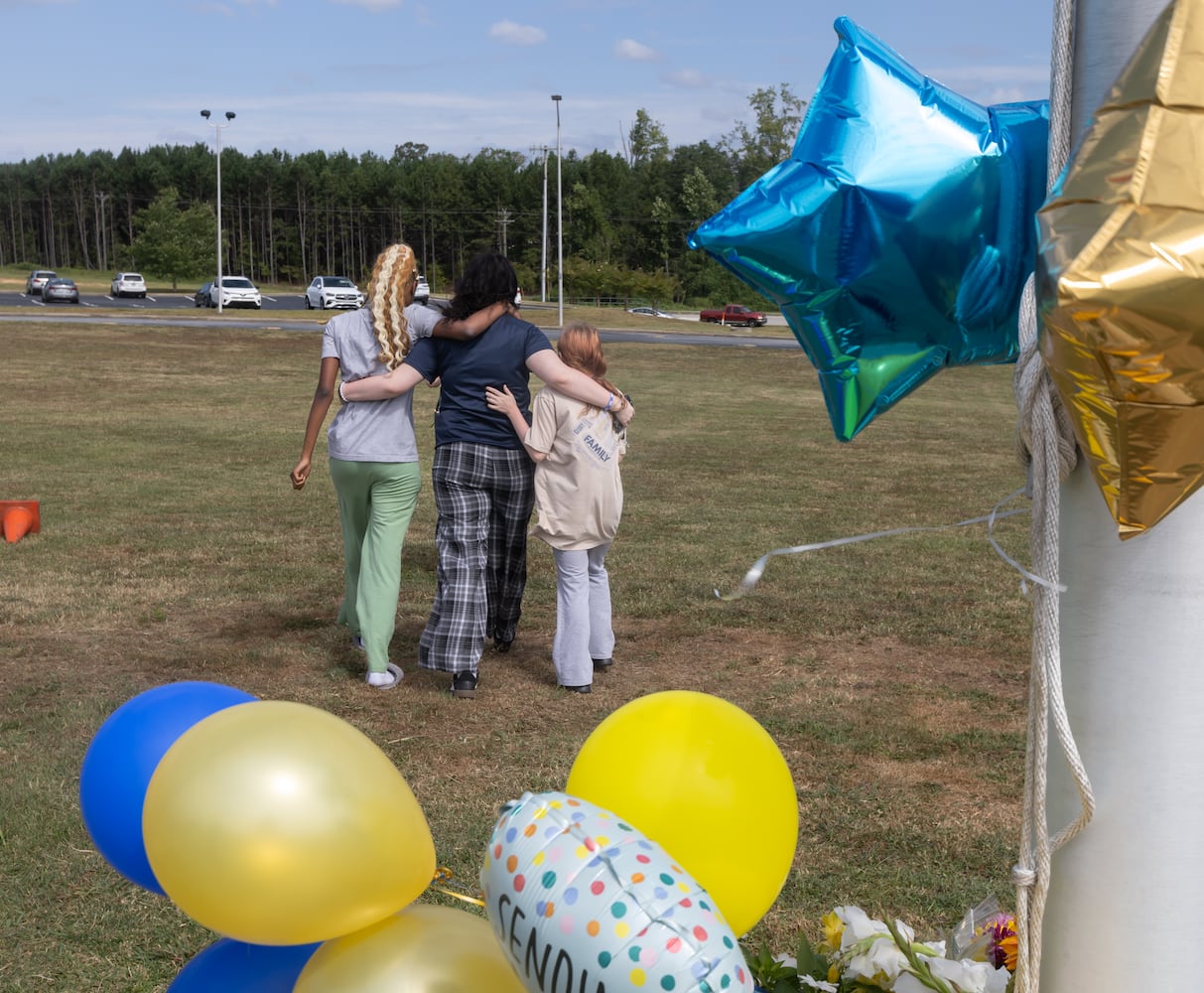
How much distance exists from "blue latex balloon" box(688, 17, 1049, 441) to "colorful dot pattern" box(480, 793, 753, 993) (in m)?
0.67

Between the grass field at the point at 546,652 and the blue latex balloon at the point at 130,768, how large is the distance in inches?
35.5

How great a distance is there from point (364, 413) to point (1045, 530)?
406 centimetres

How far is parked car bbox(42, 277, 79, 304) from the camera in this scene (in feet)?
160

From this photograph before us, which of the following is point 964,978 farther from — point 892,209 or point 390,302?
point 390,302

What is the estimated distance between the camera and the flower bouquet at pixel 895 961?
A: 2035 millimetres

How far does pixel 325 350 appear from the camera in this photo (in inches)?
203

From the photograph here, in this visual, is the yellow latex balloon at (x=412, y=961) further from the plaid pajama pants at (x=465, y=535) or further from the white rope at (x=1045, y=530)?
the plaid pajama pants at (x=465, y=535)

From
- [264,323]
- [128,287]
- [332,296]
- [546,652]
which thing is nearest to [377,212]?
[128,287]

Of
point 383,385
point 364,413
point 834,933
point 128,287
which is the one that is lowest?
point 128,287

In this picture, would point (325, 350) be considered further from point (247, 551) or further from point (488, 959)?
point (488, 959)

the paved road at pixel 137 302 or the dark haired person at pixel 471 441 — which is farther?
the paved road at pixel 137 302

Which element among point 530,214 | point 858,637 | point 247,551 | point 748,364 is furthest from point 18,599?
point 530,214

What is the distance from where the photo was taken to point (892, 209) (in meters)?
1.45

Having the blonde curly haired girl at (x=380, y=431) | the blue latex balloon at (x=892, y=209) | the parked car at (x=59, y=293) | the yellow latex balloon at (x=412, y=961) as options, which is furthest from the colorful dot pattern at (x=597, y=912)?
the parked car at (x=59, y=293)
